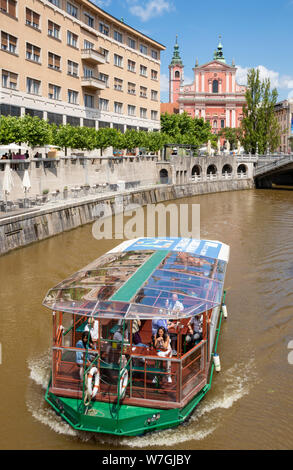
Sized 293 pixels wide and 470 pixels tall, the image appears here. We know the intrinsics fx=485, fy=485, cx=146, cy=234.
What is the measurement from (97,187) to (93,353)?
29932mm

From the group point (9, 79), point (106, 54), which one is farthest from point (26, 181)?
point (106, 54)

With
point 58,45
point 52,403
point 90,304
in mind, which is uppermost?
point 58,45

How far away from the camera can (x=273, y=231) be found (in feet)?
109

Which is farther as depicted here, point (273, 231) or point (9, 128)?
point (273, 231)

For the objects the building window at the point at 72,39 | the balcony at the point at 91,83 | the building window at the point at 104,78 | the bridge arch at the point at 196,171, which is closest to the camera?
the building window at the point at 72,39

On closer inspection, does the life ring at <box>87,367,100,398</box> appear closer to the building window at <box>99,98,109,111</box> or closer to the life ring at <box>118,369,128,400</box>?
the life ring at <box>118,369,128,400</box>

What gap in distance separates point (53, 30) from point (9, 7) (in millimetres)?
6739

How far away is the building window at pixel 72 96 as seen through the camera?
45625 millimetres

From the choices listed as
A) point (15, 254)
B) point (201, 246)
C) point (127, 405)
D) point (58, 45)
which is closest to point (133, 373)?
point (127, 405)

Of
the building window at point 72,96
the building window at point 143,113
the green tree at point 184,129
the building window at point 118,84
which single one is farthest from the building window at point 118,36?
the green tree at point 184,129

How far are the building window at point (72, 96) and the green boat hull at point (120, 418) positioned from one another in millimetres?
39786

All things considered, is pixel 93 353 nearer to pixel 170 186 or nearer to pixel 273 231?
pixel 273 231

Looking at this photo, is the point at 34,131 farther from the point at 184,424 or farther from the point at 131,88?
the point at 131,88

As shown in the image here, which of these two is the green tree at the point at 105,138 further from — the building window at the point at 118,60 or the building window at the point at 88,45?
the building window at the point at 118,60
